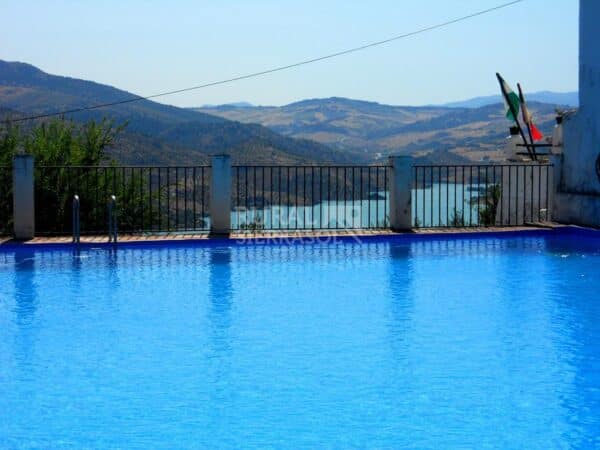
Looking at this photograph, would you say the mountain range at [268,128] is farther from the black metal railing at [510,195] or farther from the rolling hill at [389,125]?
the black metal railing at [510,195]

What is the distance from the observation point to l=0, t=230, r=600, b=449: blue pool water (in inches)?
221

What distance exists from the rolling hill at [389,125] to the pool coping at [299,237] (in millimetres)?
59045

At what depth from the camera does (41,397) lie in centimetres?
627

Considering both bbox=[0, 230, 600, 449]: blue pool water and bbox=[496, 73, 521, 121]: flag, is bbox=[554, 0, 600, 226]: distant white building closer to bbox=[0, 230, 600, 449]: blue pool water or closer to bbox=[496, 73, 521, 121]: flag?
bbox=[0, 230, 600, 449]: blue pool water

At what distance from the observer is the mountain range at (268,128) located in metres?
62.0

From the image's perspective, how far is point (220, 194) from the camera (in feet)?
46.4

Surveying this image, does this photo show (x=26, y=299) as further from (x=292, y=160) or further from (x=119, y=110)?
(x=119, y=110)

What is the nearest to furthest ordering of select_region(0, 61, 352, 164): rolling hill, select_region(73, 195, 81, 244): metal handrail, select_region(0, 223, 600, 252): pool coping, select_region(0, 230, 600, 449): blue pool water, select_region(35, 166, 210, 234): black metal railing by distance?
select_region(0, 230, 600, 449): blue pool water < select_region(73, 195, 81, 244): metal handrail < select_region(0, 223, 600, 252): pool coping < select_region(35, 166, 210, 234): black metal railing < select_region(0, 61, 352, 164): rolling hill

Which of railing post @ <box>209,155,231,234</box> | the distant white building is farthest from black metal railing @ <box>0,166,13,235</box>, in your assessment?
the distant white building

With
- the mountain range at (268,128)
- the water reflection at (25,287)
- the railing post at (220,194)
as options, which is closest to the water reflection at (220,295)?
the railing post at (220,194)

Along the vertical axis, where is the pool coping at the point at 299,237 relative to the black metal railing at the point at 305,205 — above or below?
below

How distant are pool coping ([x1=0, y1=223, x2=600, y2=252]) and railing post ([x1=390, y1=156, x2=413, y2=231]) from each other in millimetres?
276

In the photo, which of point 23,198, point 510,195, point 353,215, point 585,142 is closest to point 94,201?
point 23,198

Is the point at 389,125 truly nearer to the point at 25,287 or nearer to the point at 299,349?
the point at 25,287
